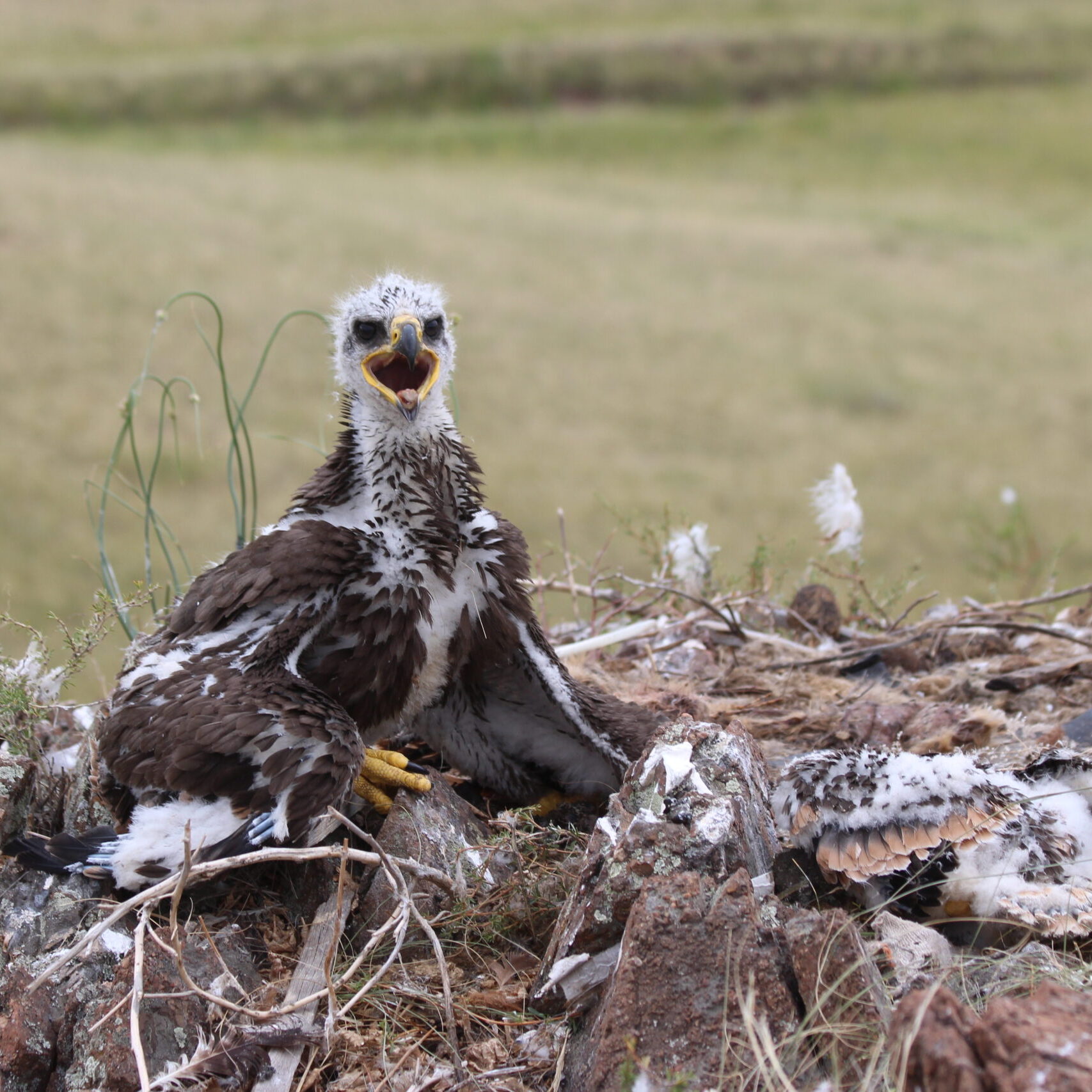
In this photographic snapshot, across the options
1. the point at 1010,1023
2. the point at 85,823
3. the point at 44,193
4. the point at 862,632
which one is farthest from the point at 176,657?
the point at 44,193

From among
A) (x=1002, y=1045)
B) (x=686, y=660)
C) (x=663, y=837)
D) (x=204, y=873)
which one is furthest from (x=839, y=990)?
(x=686, y=660)

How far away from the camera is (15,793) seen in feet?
9.99

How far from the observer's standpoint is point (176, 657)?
9.63 feet

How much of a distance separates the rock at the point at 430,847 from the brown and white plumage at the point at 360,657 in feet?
0.81

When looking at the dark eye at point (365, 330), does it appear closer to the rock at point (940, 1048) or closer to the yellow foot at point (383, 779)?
the yellow foot at point (383, 779)

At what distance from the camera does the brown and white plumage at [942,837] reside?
2543 millimetres

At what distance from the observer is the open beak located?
3.09m

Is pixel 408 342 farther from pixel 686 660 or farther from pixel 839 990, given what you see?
pixel 839 990

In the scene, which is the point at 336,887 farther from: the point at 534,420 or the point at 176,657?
the point at 534,420

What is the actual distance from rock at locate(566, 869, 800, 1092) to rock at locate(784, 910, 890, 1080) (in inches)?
1.9

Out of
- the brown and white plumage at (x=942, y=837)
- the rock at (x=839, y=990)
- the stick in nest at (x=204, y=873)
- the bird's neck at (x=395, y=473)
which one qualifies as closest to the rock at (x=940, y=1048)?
the rock at (x=839, y=990)

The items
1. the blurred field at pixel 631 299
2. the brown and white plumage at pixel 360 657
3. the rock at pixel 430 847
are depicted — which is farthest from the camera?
the blurred field at pixel 631 299

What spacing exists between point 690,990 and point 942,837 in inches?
28.1

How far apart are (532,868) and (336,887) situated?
46 centimetres
